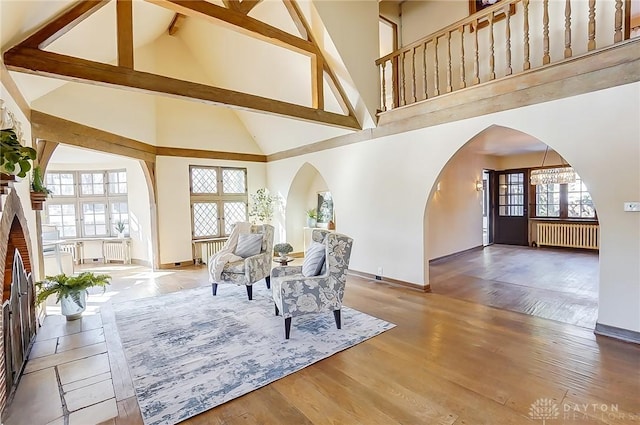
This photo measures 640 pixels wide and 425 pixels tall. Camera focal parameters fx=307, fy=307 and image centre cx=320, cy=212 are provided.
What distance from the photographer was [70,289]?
376 cm

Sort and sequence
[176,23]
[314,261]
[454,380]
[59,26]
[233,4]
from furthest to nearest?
[176,23]
[233,4]
[314,261]
[59,26]
[454,380]

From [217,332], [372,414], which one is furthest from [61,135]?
[372,414]

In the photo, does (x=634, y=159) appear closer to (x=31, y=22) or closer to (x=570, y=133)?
(x=570, y=133)

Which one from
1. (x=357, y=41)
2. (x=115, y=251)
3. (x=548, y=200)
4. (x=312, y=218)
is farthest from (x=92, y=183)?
(x=548, y=200)

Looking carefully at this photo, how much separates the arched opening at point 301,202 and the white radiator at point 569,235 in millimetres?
6103

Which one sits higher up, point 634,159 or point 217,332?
point 634,159

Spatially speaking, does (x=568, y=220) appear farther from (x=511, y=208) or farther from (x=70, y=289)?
(x=70, y=289)

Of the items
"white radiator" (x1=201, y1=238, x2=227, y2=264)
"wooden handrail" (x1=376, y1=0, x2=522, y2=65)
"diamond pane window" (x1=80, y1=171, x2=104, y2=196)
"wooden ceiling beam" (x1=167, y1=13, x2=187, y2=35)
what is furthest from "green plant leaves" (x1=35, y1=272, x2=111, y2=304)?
"wooden handrail" (x1=376, y1=0, x2=522, y2=65)

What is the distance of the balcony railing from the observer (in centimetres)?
330

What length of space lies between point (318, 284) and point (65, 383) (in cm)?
230

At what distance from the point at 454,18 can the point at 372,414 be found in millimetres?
6158

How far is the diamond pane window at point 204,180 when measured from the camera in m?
7.41

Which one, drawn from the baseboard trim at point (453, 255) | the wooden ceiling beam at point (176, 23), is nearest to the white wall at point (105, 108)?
the wooden ceiling beam at point (176, 23)

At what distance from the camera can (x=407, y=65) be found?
570 cm
